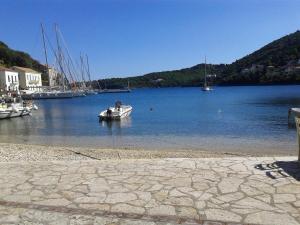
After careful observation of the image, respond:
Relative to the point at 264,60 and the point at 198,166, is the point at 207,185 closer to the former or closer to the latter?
the point at 198,166

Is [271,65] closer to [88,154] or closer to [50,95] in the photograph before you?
[50,95]

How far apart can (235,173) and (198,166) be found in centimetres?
89

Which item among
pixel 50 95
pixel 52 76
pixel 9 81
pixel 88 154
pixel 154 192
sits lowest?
pixel 50 95

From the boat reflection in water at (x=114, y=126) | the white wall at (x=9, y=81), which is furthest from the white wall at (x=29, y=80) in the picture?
the boat reflection in water at (x=114, y=126)

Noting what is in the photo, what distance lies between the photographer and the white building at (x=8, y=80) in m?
96.2

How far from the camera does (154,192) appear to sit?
6.27m

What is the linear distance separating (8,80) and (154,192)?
99.5 metres

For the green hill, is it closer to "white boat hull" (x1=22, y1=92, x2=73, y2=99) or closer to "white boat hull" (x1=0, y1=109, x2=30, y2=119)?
"white boat hull" (x1=22, y1=92, x2=73, y2=99)

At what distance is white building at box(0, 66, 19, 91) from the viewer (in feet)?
316

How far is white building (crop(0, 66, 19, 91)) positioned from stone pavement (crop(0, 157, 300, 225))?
3643 inches

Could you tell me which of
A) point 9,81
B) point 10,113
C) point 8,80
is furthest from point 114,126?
point 9,81

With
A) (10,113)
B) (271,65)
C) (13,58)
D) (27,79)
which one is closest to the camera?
(10,113)

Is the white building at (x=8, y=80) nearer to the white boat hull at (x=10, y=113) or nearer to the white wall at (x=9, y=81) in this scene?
the white wall at (x=9, y=81)

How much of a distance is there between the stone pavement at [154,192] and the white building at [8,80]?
92.5 m
